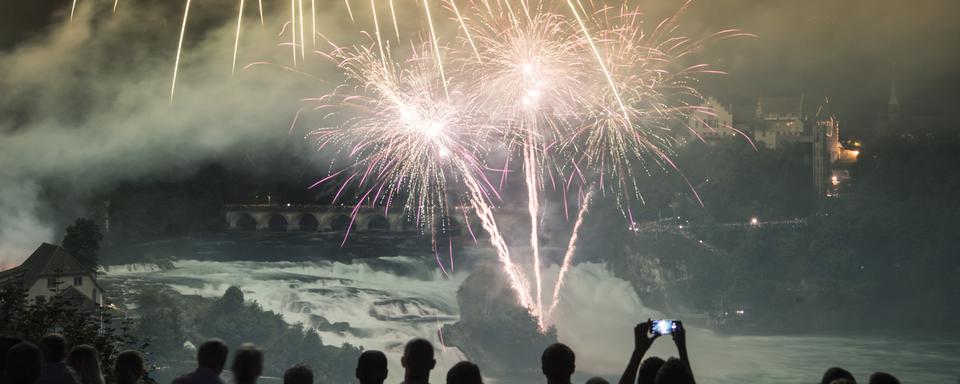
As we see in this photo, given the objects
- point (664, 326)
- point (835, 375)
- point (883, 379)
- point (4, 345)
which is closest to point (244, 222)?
point (4, 345)

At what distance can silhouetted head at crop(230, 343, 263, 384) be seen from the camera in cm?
378

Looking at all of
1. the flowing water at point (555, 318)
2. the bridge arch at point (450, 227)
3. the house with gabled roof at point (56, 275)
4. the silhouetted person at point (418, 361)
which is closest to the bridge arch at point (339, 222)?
the flowing water at point (555, 318)

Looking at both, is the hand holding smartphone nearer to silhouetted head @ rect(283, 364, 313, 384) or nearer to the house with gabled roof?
silhouetted head @ rect(283, 364, 313, 384)

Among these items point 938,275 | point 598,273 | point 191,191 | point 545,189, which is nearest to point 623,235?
point 598,273

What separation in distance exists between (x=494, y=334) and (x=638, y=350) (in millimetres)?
26476

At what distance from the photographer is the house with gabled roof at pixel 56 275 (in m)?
20.0

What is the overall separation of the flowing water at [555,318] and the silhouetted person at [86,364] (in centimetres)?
2178

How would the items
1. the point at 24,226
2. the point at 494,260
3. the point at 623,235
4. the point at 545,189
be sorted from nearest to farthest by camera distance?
1. the point at 24,226
2. the point at 494,260
3. the point at 545,189
4. the point at 623,235

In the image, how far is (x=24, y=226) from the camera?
2247 cm

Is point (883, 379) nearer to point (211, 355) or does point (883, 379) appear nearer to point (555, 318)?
point (211, 355)

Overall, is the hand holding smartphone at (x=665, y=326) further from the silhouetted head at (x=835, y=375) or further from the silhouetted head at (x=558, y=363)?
the silhouetted head at (x=835, y=375)

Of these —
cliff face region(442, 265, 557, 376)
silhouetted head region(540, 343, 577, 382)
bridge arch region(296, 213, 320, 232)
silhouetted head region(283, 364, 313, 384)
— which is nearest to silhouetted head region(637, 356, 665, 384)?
silhouetted head region(540, 343, 577, 382)

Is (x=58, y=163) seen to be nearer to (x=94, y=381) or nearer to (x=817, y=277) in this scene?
(x=94, y=381)

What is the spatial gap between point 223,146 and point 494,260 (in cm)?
946
